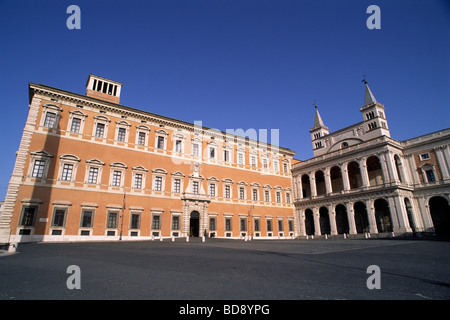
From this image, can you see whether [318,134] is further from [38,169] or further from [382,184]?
[38,169]

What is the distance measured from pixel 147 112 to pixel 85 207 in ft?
39.3

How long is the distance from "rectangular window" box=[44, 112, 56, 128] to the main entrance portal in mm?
16779

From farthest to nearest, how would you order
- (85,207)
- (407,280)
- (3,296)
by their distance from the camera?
(85,207) < (407,280) < (3,296)

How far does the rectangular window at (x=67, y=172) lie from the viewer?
22831 mm

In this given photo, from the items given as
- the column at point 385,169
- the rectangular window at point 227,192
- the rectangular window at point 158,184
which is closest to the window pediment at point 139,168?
the rectangular window at point 158,184

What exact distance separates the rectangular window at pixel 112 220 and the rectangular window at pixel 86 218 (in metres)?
1.53

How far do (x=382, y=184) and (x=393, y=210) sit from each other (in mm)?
3186

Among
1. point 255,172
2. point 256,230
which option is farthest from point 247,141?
point 256,230

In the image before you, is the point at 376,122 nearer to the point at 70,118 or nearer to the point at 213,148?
the point at 213,148

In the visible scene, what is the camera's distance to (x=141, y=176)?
87.9 feet

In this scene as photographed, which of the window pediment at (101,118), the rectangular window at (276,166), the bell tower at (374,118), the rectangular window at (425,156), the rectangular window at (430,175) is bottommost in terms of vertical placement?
the rectangular window at (430,175)

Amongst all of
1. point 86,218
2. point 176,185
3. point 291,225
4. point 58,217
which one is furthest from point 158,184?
point 291,225

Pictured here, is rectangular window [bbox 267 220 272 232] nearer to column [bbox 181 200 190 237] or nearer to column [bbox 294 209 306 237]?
column [bbox 294 209 306 237]

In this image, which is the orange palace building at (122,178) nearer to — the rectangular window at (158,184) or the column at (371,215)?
the rectangular window at (158,184)
